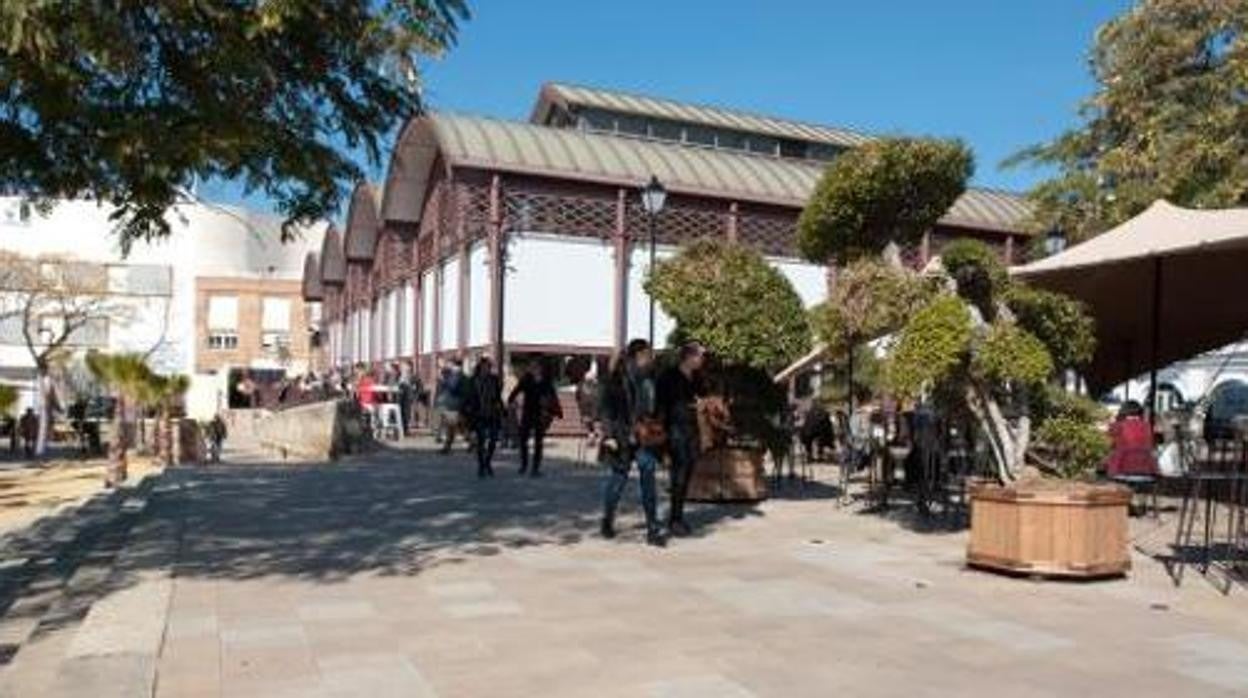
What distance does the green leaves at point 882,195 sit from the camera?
12461mm

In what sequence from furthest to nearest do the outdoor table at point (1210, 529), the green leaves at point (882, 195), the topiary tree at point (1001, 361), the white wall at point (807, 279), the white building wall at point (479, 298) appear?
the white wall at point (807, 279) < the white building wall at point (479, 298) < the green leaves at point (882, 195) < the topiary tree at point (1001, 361) < the outdoor table at point (1210, 529)

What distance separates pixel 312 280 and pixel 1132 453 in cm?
5579

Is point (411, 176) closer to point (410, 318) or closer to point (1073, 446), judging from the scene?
point (410, 318)

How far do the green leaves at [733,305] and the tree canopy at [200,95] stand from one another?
4.53 m

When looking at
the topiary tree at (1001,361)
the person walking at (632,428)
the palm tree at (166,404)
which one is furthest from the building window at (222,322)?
the topiary tree at (1001,361)

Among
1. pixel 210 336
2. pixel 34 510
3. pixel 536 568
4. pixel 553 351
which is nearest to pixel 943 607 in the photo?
pixel 536 568

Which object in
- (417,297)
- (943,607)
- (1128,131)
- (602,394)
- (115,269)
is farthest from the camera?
(115,269)

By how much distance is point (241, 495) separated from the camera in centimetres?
1478

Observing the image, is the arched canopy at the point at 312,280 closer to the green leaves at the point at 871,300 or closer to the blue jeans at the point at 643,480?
the green leaves at the point at 871,300

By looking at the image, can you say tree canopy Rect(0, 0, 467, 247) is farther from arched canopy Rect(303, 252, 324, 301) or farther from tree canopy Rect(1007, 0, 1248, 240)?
arched canopy Rect(303, 252, 324, 301)

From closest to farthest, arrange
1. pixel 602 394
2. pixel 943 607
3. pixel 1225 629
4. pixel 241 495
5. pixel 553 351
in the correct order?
pixel 1225 629
pixel 943 607
pixel 602 394
pixel 241 495
pixel 553 351

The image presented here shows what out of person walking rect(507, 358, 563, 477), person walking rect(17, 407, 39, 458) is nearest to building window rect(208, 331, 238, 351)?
person walking rect(17, 407, 39, 458)

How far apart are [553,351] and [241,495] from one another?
52.9 feet

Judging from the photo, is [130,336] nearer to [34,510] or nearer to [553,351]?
[553,351]
